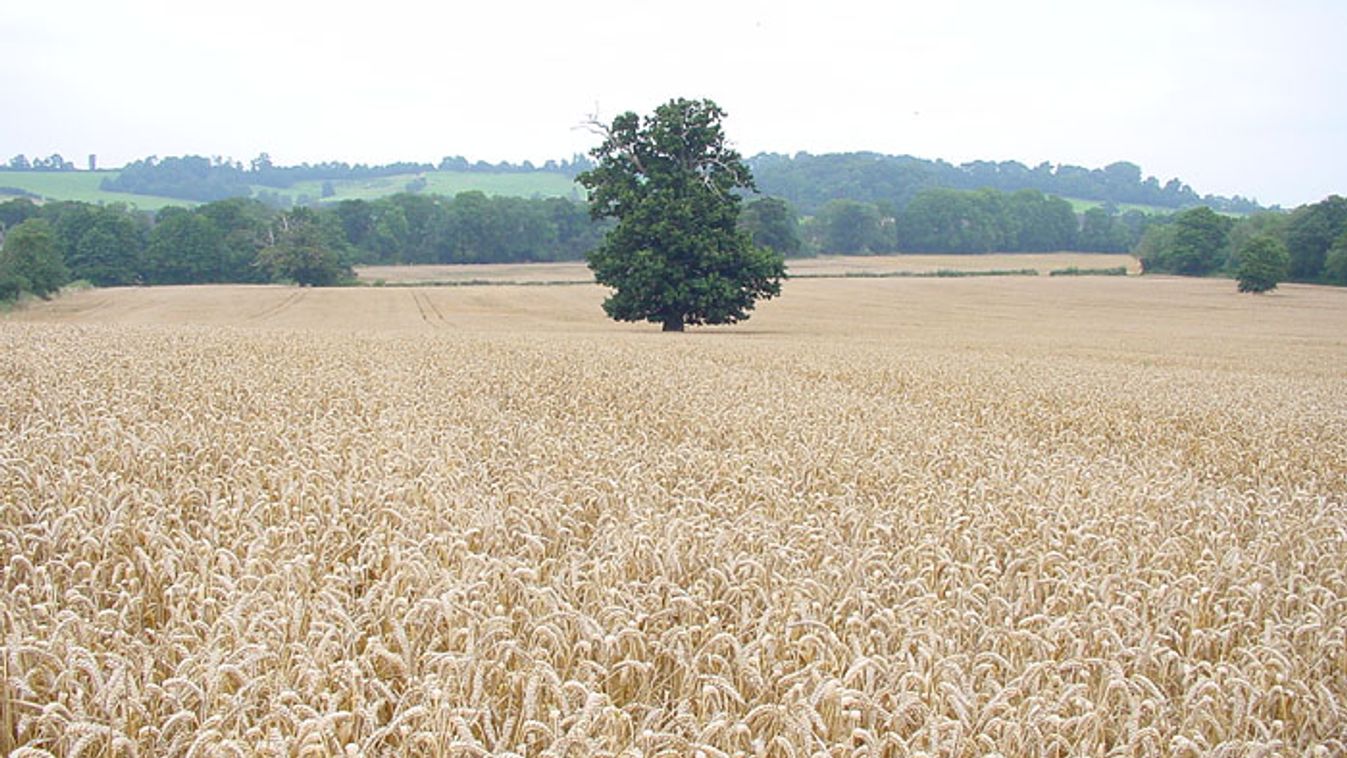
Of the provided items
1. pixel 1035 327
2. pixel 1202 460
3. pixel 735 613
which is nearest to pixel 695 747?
pixel 735 613

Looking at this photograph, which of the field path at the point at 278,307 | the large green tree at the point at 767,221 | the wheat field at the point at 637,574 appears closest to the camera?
the wheat field at the point at 637,574

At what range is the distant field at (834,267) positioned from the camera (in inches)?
3777

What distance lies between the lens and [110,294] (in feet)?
228

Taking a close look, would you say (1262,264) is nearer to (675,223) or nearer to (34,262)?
(675,223)

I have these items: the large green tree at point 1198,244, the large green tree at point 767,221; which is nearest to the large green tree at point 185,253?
the large green tree at point 767,221

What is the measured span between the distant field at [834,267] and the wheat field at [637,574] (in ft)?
264

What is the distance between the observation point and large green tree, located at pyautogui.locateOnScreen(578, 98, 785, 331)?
3928 cm

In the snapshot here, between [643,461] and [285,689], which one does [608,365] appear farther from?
[285,689]

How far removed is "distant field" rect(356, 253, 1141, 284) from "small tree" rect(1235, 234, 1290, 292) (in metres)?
24.8

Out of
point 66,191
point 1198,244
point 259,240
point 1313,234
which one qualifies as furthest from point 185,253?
point 66,191

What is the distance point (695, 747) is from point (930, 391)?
1297 centimetres

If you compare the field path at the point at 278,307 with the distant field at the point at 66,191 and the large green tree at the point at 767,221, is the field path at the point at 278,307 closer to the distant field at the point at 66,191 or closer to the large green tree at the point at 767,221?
the large green tree at the point at 767,221

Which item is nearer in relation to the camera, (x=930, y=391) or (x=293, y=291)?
(x=930, y=391)

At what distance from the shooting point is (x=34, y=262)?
66.5m
